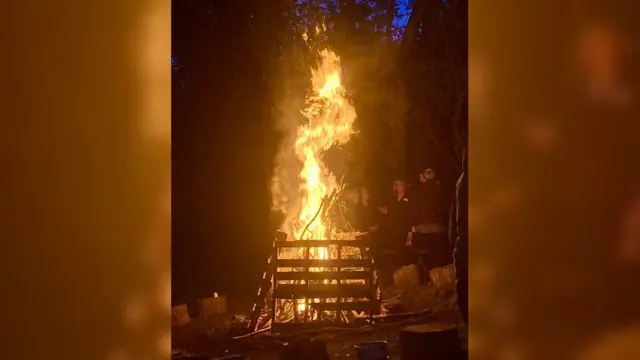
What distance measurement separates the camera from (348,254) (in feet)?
3.96

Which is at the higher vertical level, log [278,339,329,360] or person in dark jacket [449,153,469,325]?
person in dark jacket [449,153,469,325]

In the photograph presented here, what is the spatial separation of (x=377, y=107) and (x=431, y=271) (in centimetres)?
40

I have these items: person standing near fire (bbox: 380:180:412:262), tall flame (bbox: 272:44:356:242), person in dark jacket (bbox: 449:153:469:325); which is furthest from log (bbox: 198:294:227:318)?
person in dark jacket (bbox: 449:153:469:325)

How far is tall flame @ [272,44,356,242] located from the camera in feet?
3.92

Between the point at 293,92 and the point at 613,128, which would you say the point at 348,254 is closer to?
the point at 293,92

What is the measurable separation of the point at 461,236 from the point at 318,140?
411 millimetres

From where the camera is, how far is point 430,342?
1.22 meters

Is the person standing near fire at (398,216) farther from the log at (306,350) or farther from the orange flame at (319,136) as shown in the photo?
the log at (306,350)

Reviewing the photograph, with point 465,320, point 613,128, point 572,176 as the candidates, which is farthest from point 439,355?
point 613,128

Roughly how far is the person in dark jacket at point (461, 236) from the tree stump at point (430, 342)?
0.06 metres

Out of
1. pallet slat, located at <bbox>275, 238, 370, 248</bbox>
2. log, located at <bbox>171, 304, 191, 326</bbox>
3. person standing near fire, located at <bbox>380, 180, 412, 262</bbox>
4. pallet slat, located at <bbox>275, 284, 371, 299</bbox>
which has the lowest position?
log, located at <bbox>171, 304, 191, 326</bbox>

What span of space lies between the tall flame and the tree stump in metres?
0.28

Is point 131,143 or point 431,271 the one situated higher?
point 131,143

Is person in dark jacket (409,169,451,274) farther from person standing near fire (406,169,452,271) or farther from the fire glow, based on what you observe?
the fire glow
